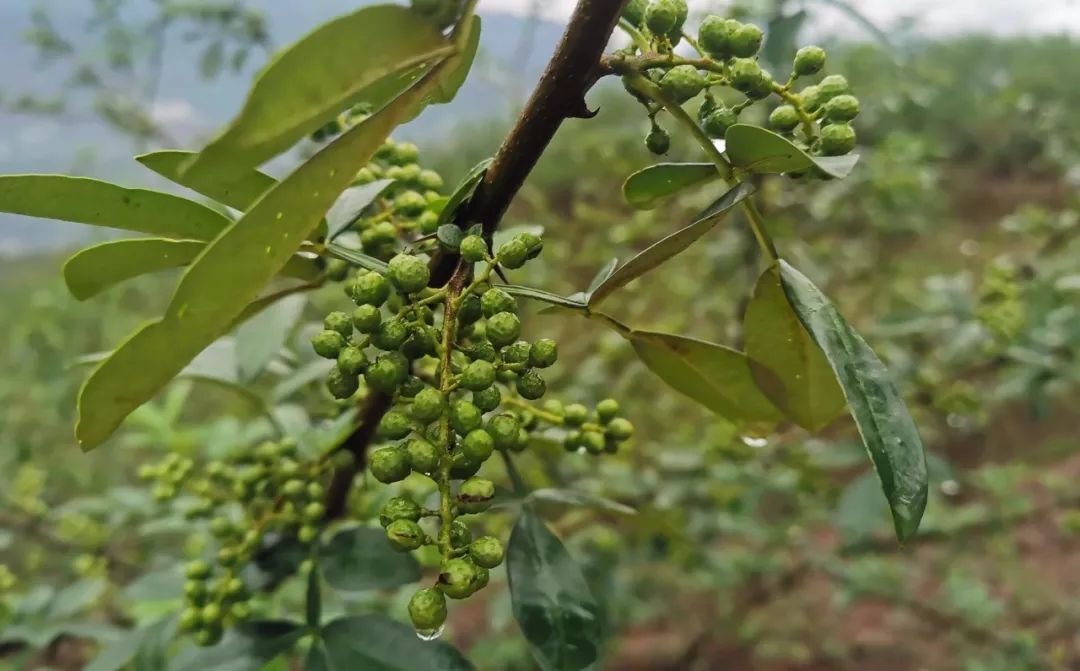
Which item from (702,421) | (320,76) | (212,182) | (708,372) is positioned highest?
(320,76)

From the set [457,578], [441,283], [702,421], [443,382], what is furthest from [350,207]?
[702,421]

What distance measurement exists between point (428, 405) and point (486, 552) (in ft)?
0.32

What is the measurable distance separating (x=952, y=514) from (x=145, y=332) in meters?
2.51

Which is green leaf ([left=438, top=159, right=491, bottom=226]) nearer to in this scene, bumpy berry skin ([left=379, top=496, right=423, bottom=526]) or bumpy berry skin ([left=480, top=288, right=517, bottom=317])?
bumpy berry skin ([left=480, top=288, right=517, bottom=317])

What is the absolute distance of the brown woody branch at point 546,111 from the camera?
1.81 feet

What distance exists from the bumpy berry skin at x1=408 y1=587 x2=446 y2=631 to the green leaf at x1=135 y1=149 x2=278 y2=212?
0.89 ft

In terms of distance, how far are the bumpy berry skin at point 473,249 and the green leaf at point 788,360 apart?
217mm

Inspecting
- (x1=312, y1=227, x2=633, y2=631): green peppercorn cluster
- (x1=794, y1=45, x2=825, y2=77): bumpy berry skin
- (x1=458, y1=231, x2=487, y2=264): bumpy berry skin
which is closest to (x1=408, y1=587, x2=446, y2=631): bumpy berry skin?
(x1=312, y1=227, x2=633, y2=631): green peppercorn cluster

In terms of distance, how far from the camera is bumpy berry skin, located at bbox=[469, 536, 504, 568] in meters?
0.53

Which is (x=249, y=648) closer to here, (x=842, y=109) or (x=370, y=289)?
(x=370, y=289)

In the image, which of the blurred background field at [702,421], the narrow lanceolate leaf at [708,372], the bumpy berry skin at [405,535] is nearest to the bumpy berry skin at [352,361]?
the bumpy berry skin at [405,535]

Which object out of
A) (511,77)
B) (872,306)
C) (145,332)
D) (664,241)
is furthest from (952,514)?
(145,332)

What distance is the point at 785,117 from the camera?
609mm

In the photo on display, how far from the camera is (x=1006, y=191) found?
176 inches
